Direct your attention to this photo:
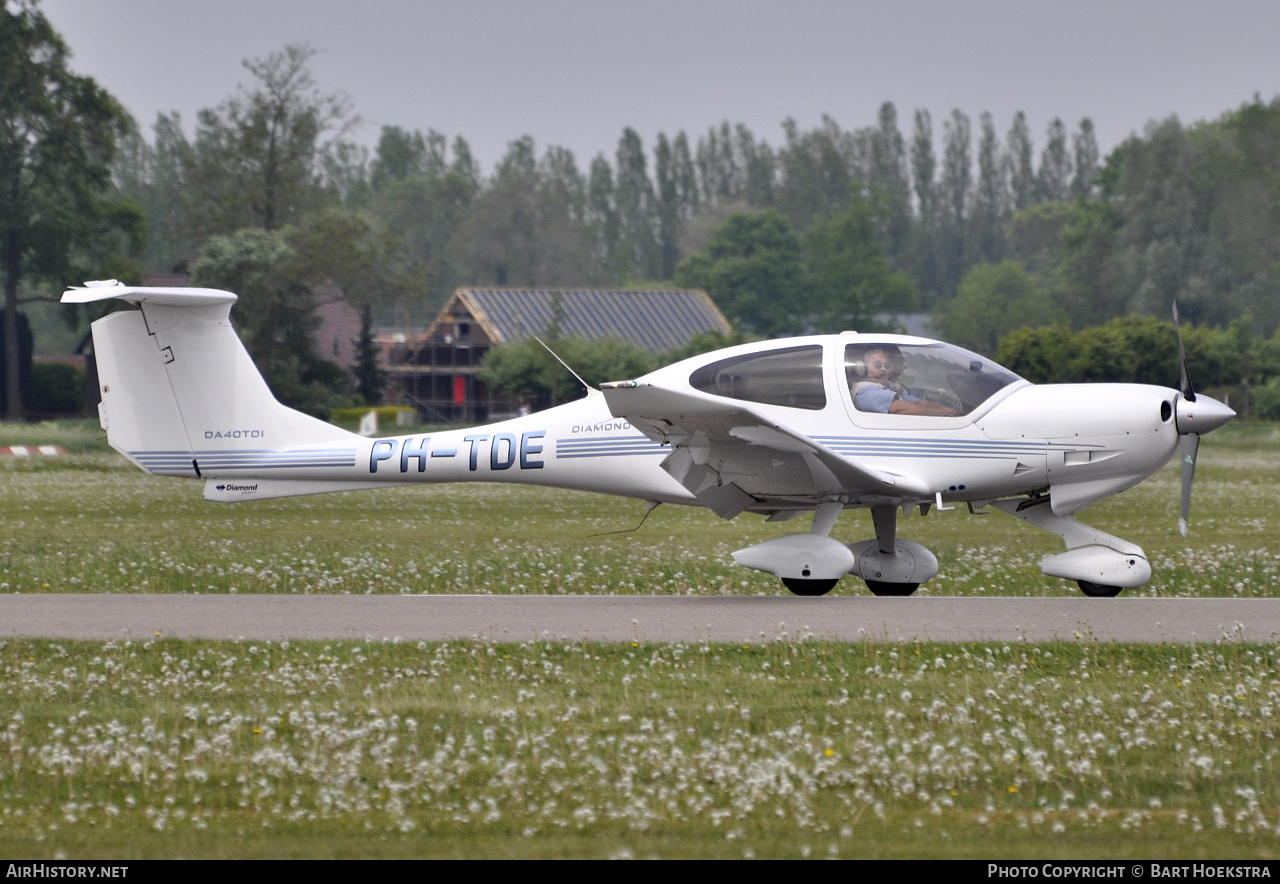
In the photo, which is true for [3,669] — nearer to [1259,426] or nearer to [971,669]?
[971,669]

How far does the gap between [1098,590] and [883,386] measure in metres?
2.39

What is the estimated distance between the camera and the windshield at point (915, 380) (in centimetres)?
1118

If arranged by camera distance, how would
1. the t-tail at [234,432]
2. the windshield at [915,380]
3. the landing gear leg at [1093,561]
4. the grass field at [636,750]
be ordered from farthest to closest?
the t-tail at [234,432] → the windshield at [915,380] → the landing gear leg at [1093,561] → the grass field at [636,750]

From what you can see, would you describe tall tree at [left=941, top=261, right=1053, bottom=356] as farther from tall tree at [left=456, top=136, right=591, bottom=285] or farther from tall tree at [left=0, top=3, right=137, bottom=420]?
tall tree at [left=0, top=3, right=137, bottom=420]

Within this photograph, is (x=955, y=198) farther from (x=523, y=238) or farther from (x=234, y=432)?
(x=234, y=432)

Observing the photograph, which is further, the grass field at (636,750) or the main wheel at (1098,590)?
the main wheel at (1098,590)

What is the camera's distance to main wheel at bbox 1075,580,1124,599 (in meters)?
11.1

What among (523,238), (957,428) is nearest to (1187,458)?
(957,428)

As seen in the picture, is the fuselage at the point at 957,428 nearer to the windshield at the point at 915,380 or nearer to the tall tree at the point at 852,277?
the windshield at the point at 915,380

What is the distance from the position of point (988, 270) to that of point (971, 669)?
82235 millimetres

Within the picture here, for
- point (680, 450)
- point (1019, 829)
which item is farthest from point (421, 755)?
point (680, 450)

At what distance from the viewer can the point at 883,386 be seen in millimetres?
11266

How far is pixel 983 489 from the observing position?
36.8 feet

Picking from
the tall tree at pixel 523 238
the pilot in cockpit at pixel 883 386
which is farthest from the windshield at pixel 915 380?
the tall tree at pixel 523 238
